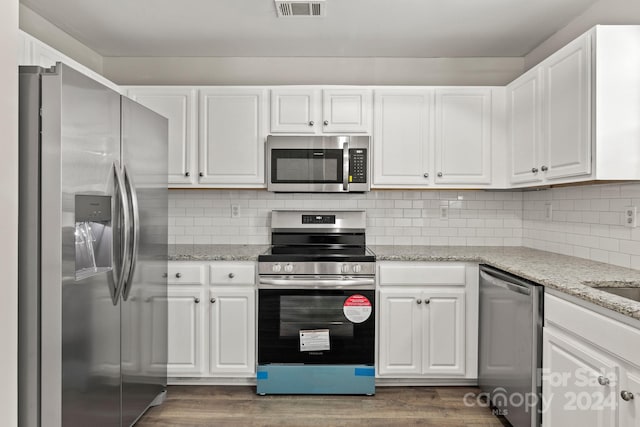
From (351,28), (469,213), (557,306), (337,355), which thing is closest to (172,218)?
(337,355)

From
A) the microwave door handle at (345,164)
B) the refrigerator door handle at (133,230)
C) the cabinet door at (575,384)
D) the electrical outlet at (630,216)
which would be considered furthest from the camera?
the microwave door handle at (345,164)

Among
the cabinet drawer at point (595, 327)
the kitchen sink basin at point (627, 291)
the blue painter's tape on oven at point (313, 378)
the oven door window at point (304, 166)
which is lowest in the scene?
the blue painter's tape on oven at point (313, 378)

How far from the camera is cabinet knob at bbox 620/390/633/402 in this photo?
1.38 metres

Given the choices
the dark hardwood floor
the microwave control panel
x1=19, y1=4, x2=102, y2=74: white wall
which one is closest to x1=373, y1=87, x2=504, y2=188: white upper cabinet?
the microwave control panel

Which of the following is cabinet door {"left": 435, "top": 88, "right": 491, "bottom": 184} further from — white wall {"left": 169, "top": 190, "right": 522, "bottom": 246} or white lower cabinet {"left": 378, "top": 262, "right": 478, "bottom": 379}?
white lower cabinet {"left": 378, "top": 262, "right": 478, "bottom": 379}

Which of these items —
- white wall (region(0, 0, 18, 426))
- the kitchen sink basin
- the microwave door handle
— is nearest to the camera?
white wall (region(0, 0, 18, 426))

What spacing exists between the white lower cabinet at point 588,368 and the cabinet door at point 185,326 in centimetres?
198

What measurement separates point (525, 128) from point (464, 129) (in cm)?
44

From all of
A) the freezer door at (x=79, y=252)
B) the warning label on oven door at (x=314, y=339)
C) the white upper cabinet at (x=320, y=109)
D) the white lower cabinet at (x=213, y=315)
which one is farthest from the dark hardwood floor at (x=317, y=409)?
the white upper cabinet at (x=320, y=109)

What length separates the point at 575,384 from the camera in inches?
66.2

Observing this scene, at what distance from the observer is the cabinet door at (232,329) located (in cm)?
282

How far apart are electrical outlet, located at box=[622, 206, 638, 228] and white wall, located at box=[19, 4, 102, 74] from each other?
3565mm

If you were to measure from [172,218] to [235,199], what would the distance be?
52cm

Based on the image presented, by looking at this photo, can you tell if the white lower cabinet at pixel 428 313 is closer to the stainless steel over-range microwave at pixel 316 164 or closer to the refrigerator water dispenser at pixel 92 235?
the stainless steel over-range microwave at pixel 316 164
